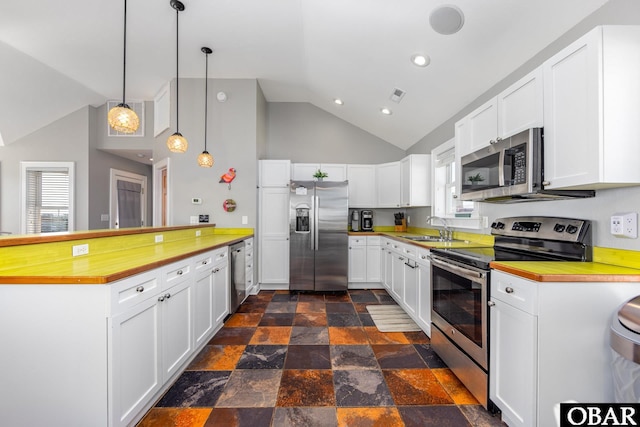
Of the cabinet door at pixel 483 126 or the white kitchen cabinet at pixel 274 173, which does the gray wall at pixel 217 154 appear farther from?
the cabinet door at pixel 483 126

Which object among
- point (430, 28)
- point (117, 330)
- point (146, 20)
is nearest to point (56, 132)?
point (146, 20)

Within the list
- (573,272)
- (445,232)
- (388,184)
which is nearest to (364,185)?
(388,184)

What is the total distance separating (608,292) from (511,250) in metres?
0.81

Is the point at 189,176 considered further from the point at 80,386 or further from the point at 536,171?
the point at 536,171

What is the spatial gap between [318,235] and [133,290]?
2.71m

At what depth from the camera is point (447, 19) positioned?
6.97 ft

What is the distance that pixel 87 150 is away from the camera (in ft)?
14.9

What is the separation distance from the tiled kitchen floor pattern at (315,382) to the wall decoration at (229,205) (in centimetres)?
169

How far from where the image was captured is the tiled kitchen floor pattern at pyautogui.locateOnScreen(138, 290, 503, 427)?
1560mm

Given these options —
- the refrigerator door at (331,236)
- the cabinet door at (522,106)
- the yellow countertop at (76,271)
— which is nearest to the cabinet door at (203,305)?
the yellow countertop at (76,271)

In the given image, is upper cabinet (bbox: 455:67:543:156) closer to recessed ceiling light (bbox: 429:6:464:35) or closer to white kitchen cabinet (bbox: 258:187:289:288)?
recessed ceiling light (bbox: 429:6:464:35)

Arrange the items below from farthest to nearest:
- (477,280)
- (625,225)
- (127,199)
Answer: (127,199), (477,280), (625,225)

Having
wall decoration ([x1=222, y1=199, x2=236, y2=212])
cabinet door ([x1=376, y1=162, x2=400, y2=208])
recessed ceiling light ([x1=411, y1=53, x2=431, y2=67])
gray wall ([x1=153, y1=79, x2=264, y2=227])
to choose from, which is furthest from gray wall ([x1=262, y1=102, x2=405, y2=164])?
recessed ceiling light ([x1=411, y1=53, x2=431, y2=67])

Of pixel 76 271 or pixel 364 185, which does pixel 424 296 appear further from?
pixel 76 271
